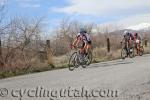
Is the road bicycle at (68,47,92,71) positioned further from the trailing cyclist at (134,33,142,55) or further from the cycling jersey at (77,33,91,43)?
the trailing cyclist at (134,33,142,55)

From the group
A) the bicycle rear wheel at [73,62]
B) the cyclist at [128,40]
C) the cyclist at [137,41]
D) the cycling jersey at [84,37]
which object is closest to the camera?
the bicycle rear wheel at [73,62]

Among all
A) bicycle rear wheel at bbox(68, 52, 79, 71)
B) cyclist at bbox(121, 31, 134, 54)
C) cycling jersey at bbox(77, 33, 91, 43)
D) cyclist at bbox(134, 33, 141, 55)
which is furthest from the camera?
cyclist at bbox(134, 33, 141, 55)

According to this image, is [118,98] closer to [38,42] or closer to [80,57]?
[80,57]

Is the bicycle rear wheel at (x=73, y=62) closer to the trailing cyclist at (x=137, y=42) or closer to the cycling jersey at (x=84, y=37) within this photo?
the cycling jersey at (x=84, y=37)

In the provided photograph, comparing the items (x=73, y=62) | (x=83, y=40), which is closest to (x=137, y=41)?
(x=83, y=40)

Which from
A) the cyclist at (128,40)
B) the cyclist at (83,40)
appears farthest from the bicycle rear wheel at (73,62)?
the cyclist at (128,40)

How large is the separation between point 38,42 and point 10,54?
11.0 feet

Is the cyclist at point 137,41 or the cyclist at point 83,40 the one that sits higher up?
the cyclist at point 83,40

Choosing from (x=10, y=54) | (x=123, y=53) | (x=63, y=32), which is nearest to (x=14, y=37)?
(x=10, y=54)

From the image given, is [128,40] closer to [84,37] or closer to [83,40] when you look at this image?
[83,40]

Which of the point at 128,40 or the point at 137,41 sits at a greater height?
the point at 128,40

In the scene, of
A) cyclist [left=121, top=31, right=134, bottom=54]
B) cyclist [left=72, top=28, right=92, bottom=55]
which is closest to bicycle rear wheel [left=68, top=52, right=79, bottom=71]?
cyclist [left=72, top=28, right=92, bottom=55]

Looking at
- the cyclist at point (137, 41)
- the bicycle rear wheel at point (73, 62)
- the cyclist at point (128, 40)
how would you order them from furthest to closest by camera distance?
the cyclist at point (137, 41)
the cyclist at point (128, 40)
the bicycle rear wheel at point (73, 62)

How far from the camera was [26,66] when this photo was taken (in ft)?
69.8
